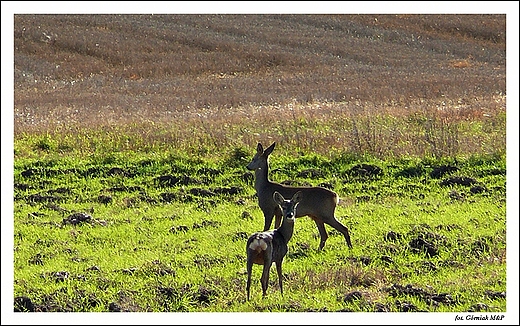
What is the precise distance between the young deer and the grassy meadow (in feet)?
0.96

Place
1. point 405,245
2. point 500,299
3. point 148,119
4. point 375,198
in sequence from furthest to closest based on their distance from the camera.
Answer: point 148,119 → point 375,198 → point 405,245 → point 500,299

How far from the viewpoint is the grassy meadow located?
8406mm

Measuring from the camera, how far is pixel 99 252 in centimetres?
1012

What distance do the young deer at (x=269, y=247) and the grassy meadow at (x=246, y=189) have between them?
0.96 feet

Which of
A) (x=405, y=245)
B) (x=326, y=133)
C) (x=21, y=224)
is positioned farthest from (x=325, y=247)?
(x=326, y=133)

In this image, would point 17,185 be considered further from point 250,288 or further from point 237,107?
point 237,107

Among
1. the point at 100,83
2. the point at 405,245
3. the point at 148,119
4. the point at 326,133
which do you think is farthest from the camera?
the point at 100,83

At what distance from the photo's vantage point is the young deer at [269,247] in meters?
7.79

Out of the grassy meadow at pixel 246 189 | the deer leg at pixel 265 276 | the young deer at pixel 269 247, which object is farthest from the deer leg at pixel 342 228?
the deer leg at pixel 265 276

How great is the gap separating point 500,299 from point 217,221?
4.64 meters

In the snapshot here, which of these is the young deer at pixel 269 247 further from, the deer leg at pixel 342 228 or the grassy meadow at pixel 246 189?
the deer leg at pixel 342 228

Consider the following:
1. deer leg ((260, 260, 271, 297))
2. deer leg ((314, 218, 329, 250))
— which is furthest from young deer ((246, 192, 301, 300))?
deer leg ((314, 218, 329, 250))

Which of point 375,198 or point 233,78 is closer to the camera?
point 375,198

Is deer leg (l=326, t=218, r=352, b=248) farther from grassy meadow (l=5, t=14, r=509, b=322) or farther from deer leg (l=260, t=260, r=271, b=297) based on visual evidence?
deer leg (l=260, t=260, r=271, b=297)
